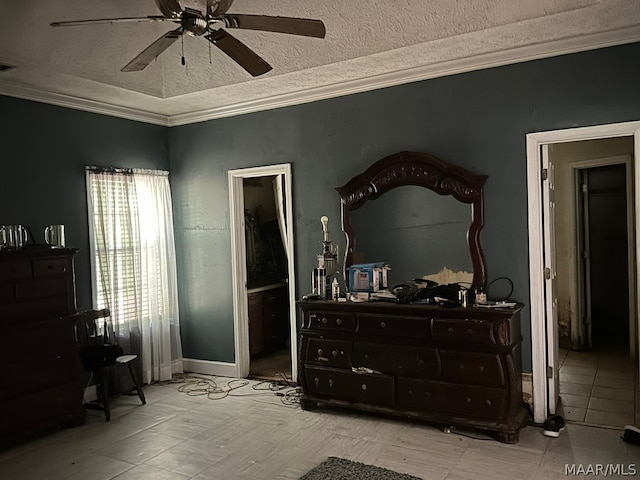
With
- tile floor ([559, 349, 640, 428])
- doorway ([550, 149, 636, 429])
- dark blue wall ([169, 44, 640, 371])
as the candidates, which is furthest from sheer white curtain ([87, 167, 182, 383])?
doorway ([550, 149, 636, 429])

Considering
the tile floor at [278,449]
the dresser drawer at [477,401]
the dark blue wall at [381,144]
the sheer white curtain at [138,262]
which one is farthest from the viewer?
the sheer white curtain at [138,262]

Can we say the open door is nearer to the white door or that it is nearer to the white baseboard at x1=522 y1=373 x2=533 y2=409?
the white door

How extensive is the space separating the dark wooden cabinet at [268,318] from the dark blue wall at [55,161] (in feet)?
5.70

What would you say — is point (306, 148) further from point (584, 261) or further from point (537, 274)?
point (584, 261)

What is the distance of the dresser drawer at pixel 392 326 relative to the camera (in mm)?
3830

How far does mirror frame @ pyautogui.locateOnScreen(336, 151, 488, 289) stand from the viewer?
160 inches

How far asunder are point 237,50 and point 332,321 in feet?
7.38

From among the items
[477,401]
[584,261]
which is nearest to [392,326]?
[477,401]

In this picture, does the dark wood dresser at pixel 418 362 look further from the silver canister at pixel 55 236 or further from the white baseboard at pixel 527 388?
the silver canister at pixel 55 236

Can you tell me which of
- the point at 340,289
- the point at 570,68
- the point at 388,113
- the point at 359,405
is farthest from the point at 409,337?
the point at 570,68

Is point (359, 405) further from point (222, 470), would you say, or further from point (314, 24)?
point (314, 24)

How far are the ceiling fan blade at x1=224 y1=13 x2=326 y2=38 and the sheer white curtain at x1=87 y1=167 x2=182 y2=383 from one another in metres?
2.88

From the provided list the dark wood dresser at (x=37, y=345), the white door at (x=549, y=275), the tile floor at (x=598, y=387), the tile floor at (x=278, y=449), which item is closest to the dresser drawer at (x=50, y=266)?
the dark wood dresser at (x=37, y=345)

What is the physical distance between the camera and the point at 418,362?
12.6 ft
